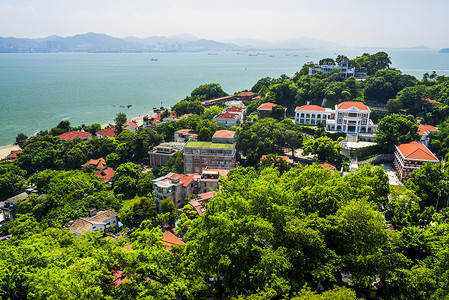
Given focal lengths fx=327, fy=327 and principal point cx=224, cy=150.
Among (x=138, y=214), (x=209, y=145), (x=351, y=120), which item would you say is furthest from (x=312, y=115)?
(x=138, y=214)

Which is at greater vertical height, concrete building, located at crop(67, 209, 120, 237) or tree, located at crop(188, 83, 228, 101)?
tree, located at crop(188, 83, 228, 101)

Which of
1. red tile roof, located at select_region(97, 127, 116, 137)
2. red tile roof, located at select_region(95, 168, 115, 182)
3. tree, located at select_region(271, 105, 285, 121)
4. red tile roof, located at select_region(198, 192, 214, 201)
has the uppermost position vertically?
tree, located at select_region(271, 105, 285, 121)

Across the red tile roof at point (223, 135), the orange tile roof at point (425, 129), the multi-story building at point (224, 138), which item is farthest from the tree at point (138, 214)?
the orange tile roof at point (425, 129)

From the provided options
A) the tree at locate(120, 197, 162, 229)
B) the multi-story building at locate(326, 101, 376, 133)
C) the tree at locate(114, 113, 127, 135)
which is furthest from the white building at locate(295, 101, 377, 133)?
the tree at locate(114, 113, 127, 135)

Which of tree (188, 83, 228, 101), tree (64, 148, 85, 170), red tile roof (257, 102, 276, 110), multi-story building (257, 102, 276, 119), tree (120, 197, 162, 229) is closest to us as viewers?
tree (120, 197, 162, 229)

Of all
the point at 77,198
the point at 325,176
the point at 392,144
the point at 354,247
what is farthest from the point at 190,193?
the point at 392,144

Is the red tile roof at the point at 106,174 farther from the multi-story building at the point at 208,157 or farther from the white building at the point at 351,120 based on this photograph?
the white building at the point at 351,120

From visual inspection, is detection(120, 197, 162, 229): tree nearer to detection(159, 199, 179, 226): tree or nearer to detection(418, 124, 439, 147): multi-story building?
detection(159, 199, 179, 226): tree
